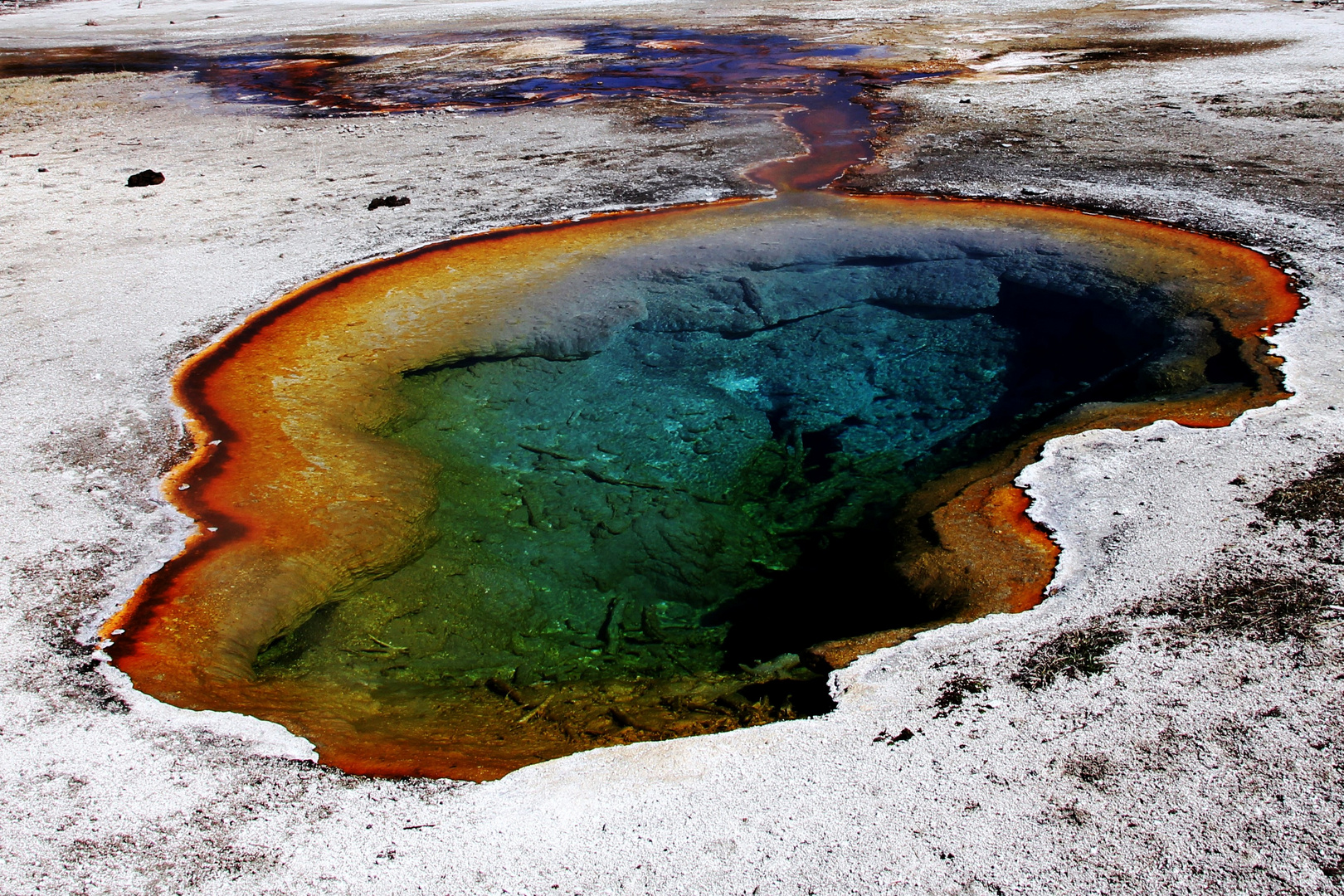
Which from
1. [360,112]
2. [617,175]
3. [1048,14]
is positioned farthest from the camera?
[1048,14]

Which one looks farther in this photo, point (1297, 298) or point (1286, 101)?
point (1286, 101)

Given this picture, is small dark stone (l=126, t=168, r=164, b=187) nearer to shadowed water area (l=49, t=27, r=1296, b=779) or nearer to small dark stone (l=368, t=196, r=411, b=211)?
small dark stone (l=368, t=196, r=411, b=211)

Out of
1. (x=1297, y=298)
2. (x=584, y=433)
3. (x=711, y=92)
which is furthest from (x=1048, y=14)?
(x=584, y=433)

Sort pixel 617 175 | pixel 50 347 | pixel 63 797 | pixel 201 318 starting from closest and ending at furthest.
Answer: pixel 63 797, pixel 50 347, pixel 201 318, pixel 617 175

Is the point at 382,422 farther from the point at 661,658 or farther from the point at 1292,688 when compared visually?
the point at 1292,688

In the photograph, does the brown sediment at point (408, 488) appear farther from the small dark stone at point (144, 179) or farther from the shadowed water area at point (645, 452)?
the small dark stone at point (144, 179)

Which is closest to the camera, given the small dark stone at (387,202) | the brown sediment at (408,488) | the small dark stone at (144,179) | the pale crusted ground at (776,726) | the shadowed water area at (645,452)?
the pale crusted ground at (776,726)

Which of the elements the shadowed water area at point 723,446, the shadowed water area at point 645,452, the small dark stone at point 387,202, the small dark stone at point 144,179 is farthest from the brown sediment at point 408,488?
the small dark stone at point 144,179

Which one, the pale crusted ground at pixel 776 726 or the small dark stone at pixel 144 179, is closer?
the pale crusted ground at pixel 776 726
